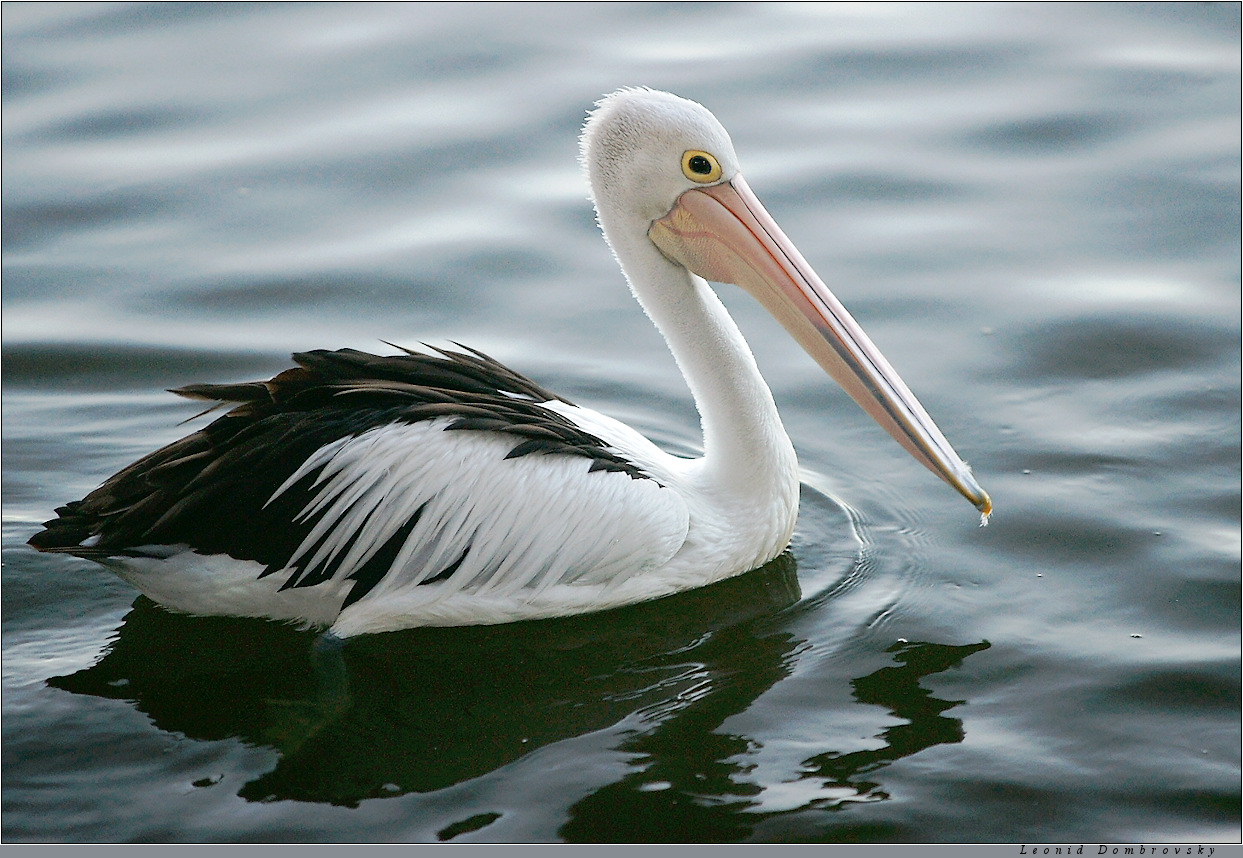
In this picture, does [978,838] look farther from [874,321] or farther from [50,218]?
[50,218]

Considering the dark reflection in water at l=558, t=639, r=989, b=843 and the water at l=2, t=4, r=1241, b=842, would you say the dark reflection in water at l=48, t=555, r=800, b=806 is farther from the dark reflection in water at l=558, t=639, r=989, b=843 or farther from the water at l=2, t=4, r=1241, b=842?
the dark reflection in water at l=558, t=639, r=989, b=843

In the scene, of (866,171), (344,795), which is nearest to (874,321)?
(866,171)

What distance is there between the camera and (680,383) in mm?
5785

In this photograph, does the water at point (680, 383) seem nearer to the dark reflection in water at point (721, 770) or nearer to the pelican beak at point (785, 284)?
the dark reflection in water at point (721, 770)

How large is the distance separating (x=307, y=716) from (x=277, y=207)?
375cm

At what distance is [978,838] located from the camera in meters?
3.51

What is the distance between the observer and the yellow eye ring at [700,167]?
4305 mm

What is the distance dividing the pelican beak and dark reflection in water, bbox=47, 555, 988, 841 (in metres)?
0.65

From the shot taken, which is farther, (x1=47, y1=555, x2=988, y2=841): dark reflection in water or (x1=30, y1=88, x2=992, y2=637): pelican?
(x1=30, y1=88, x2=992, y2=637): pelican

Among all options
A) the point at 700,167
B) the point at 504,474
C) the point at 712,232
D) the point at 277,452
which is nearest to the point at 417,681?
the point at 504,474

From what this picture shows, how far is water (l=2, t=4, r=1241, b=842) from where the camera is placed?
12.1ft
